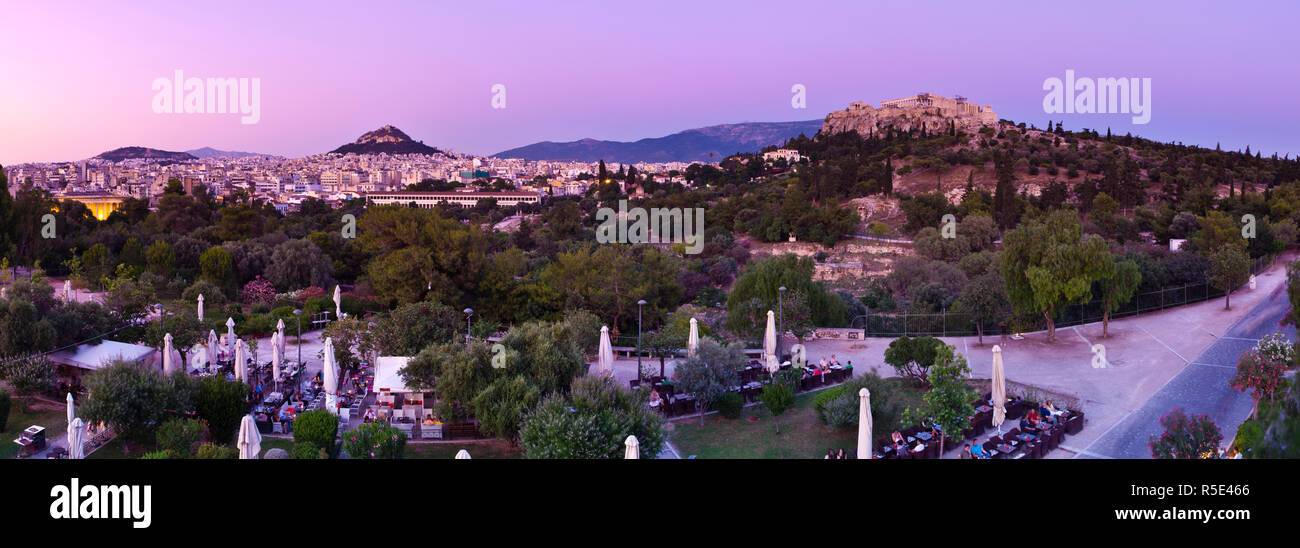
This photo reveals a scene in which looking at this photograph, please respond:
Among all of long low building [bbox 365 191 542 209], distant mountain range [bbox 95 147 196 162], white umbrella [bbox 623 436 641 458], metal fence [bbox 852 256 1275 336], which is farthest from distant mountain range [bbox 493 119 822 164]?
white umbrella [bbox 623 436 641 458]

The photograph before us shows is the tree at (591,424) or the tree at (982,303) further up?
the tree at (982,303)

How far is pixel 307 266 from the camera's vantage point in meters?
29.8

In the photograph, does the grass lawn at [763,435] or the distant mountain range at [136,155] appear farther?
the distant mountain range at [136,155]

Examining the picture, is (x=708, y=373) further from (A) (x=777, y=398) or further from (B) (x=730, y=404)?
(A) (x=777, y=398)

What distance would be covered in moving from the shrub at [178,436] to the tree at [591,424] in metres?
4.56

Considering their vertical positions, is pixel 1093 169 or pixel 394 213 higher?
pixel 1093 169

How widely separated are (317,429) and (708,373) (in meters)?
6.11

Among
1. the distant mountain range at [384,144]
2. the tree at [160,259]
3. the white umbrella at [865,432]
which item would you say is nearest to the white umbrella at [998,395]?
the white umbrella at [865,432]

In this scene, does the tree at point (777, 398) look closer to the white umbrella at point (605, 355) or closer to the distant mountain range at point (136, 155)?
the white umbrella at point (605, 355)

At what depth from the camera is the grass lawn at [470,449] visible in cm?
1149
